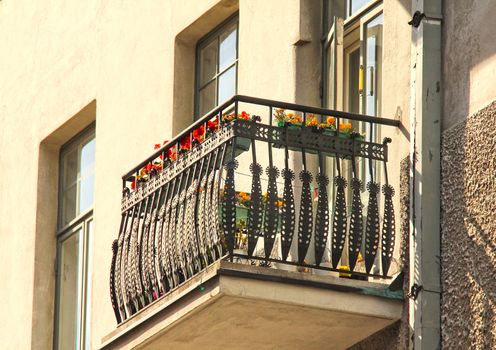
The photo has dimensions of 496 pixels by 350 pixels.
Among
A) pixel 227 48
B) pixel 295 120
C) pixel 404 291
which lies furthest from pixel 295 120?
pixel 227 48

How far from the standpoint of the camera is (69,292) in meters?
18.4

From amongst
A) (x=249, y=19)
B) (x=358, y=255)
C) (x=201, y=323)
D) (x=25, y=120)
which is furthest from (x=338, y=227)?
(x=25, y=120)

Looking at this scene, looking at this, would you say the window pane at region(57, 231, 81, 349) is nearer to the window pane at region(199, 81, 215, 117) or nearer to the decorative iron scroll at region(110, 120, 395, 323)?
the window pane at region(199, 81, 215, 117)

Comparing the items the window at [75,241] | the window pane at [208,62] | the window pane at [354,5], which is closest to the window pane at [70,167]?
the window at [75,241]

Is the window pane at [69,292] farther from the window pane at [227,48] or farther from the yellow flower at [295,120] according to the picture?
the yellow flower at [295,120]

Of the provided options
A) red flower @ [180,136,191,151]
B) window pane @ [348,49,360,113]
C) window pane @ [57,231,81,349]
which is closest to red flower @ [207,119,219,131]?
red flower @ [180,136,191,151]

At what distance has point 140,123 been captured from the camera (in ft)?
54.7

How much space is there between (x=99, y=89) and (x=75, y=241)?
5.38 ft

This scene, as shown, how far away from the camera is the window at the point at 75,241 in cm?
1797

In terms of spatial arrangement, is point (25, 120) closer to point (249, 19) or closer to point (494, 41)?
point (249, 19)

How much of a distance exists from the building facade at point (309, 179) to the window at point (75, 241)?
3.00 ft

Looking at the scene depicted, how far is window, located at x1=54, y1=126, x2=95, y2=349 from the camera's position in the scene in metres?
18.0

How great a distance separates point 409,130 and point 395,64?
0.61 metres

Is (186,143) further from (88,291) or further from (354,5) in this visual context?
(88,291)
